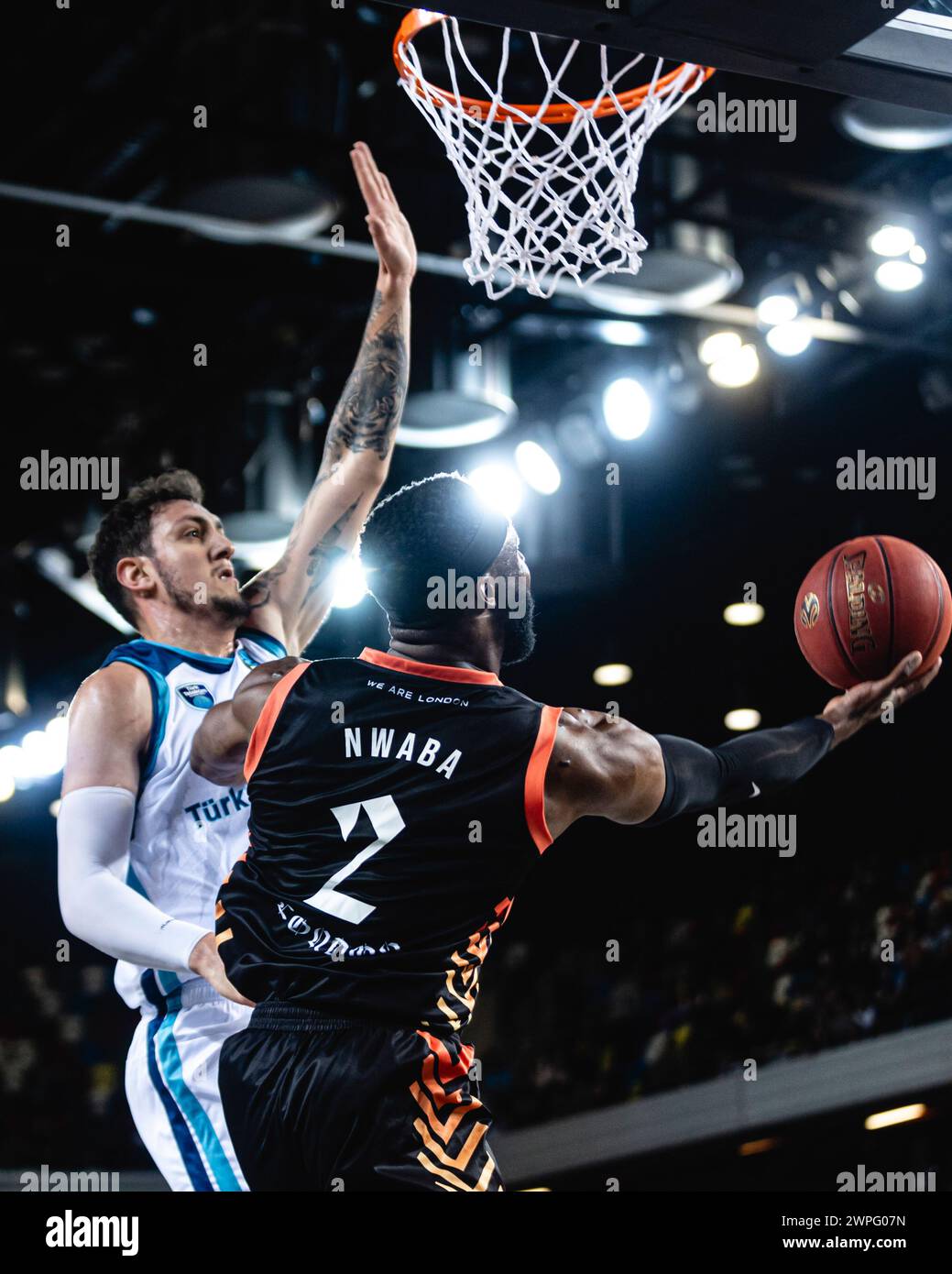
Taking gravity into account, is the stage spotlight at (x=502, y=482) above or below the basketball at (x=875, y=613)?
above

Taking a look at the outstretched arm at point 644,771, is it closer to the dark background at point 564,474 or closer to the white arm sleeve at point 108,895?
the white arm sleeve at point 108,895

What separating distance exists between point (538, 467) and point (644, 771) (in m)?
5.80

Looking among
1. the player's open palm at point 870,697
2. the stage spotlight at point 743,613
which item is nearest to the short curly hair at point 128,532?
the player's open palm at point 870,697

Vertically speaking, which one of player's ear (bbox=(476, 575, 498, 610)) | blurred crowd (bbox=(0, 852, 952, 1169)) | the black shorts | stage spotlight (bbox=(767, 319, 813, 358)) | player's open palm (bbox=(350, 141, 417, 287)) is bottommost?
blurred crowd (bbox=(0, 852, 952, 1169))

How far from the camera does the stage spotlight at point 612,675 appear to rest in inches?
470

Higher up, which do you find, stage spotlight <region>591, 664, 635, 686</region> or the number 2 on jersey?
stage spotlight <region>591, 664, 635, 686</region>

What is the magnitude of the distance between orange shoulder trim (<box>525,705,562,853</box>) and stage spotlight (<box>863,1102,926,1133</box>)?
801 cm

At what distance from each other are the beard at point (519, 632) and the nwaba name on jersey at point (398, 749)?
0.99 ft

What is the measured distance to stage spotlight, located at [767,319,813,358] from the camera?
7676 millimetres

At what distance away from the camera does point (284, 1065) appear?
293 cm

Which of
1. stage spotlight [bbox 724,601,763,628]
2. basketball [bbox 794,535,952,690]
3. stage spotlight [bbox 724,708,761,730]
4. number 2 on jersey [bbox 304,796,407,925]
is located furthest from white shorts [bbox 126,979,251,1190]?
stage spotlight [bbox 724,708,761,730]

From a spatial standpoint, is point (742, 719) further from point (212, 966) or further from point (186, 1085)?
point (212, 966)

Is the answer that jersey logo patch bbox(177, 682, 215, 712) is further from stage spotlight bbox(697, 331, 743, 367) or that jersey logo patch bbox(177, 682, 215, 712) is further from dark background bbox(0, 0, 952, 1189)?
stage spotlight bbox(697, 331, 743, 367)

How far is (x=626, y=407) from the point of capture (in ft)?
27.2
